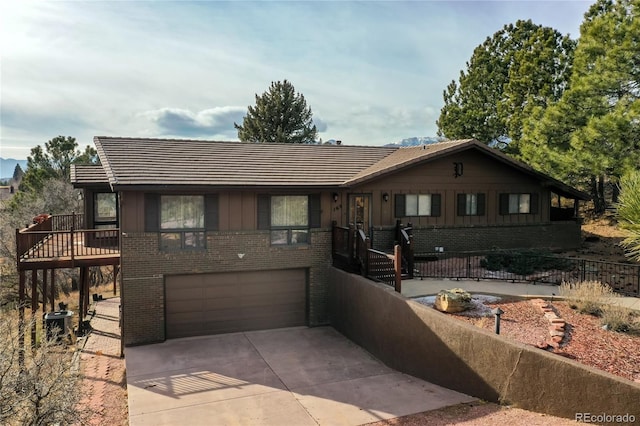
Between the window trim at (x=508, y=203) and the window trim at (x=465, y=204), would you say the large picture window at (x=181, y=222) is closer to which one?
the window trim at (x=465, y=204)

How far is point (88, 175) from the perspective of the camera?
651 inches

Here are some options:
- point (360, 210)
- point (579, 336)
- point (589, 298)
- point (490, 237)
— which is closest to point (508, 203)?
point (490, 237)

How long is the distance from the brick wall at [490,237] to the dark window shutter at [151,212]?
25.0ft

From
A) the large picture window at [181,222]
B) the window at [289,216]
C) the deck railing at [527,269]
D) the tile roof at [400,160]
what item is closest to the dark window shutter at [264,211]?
the window at [289,216]

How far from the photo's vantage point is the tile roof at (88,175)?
612 inches

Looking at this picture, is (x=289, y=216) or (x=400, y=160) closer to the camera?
(x=289, y=216)

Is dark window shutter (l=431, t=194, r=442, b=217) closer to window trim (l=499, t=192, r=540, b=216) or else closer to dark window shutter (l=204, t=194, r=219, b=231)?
window trim (l=499, t=192, r=540, b=216)

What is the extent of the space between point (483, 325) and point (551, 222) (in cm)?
1171

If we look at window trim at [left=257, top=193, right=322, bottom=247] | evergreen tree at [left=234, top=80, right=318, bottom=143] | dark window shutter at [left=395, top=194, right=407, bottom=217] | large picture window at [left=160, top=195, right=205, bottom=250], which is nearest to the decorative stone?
window trim at [left=257, top=193, right=322, bottom=247]

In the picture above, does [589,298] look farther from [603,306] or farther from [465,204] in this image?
[465,204]

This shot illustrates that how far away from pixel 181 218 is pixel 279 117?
28424 mm

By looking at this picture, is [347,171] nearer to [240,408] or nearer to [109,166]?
[109,166]

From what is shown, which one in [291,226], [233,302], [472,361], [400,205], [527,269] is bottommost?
[472,361]

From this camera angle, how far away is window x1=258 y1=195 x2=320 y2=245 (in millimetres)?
14523
